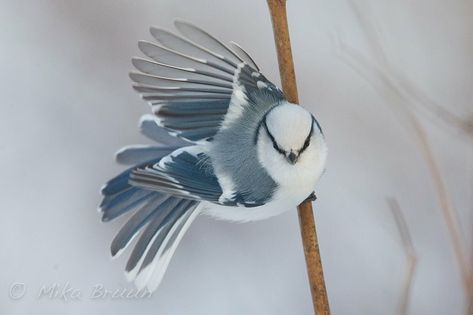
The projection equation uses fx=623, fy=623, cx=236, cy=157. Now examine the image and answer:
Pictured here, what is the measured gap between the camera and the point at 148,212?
66 cm

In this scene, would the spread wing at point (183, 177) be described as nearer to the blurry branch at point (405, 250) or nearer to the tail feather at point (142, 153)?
the tail feather at point (142, 153)

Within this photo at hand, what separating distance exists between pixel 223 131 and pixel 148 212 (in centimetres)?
12

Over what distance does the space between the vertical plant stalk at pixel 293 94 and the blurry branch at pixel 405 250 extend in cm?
28

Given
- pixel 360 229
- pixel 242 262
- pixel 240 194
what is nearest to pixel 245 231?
pixel 242 262

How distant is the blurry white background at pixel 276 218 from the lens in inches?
33.1

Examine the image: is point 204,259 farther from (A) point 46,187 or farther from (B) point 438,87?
(B) point 438,87

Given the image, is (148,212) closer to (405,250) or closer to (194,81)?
(194,81)

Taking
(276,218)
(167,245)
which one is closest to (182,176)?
(167,245)

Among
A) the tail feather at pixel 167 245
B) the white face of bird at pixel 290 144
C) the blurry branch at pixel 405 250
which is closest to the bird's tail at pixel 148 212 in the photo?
the tail feather at pixel 167 245

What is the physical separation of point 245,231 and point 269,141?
29cm

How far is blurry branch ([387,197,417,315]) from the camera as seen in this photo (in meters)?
0.84

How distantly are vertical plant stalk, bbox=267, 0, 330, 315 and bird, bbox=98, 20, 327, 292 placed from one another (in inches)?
0.7

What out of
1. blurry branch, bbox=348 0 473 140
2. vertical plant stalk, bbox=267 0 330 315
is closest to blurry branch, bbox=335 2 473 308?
blurry branch, bbox=348 0 473 140

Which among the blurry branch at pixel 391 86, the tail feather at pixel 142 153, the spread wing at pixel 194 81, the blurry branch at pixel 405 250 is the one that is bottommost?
the blurry branch at pixel 405 250
